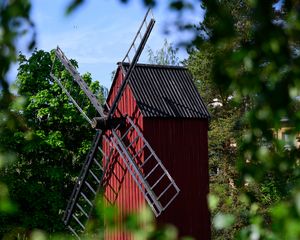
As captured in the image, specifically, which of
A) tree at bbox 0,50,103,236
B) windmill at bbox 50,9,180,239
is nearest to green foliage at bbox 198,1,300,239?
windmill at bbox 50,9,180,239

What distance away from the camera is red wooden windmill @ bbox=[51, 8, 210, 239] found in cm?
1703

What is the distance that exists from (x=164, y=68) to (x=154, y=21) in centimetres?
131

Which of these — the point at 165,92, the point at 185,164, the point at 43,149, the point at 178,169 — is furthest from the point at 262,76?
the point at 43,149

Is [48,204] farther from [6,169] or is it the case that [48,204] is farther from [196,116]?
[196,116]

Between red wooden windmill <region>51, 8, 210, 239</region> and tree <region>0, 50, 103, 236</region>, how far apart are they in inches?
287

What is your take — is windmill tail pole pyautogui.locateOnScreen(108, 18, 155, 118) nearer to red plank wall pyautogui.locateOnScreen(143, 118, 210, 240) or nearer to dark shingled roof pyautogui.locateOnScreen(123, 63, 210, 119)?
dark shingled roof pyautogui.locateOnScreen(123, 63, 210, 119)

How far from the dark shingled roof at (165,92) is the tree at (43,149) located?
8256 millimetres

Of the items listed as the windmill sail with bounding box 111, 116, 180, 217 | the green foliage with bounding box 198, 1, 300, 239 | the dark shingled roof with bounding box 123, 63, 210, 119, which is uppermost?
the dark shingled roof with bounding box 123, 63, 210, 119

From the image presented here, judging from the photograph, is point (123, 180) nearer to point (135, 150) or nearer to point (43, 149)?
point (135, 150)

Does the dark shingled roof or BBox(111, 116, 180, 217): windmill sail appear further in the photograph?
the dark shingled roof

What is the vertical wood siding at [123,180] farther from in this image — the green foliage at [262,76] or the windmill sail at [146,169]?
the green foliage at [262,76]

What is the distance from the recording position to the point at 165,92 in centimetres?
1800

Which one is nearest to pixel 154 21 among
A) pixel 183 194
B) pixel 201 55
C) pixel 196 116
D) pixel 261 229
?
pixel 196 116

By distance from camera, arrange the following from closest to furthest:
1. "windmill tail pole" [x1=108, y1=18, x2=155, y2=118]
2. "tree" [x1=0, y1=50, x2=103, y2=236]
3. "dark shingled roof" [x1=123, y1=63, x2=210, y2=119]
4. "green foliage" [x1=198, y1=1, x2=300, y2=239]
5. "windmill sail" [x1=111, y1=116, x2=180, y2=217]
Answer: "green foliage" [x1=198, y1=1, x2=300, y2=239] → "windmill sail" [x1=111, y1=116, x2=180, y2=217] → "windmill tail pole" [x1=108, y1=18, x2=155, y2=118] → "dark shingled roof" [x1=123, y1=63, x2=210, y2=119] → "tree" [x1=0, y1=50, x2=103, y2=236]
